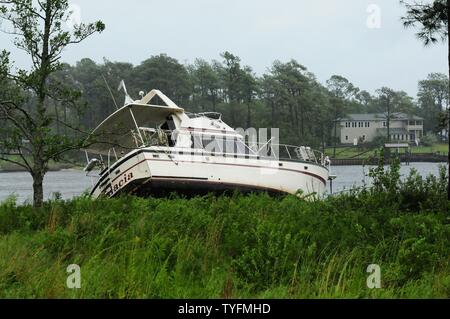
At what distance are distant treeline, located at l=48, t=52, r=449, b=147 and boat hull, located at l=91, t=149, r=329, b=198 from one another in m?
65.4

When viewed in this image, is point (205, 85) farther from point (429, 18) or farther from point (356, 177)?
point (429, 18)

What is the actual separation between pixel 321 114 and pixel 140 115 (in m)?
89.6

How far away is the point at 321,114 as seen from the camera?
11181 cm

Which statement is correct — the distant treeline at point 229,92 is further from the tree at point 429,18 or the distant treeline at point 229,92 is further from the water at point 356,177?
the tree at point 429,18

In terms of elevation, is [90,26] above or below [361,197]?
above

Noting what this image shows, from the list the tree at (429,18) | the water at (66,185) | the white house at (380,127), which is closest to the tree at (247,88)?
the white house at (380,127)

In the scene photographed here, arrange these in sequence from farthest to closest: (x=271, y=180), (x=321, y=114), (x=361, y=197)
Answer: (x=321, y=114) < (x=271, y=180) < (x=361, y=197)

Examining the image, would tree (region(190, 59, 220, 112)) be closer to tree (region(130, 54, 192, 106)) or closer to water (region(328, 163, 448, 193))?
tree (region(130, 54, 192, 106))

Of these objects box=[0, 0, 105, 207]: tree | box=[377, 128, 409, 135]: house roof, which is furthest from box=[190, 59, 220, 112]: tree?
box=[0, 0, 105, 207]: tree

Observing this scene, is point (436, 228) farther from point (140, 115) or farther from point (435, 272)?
point (140, 115)

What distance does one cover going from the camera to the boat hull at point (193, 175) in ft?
71.8
